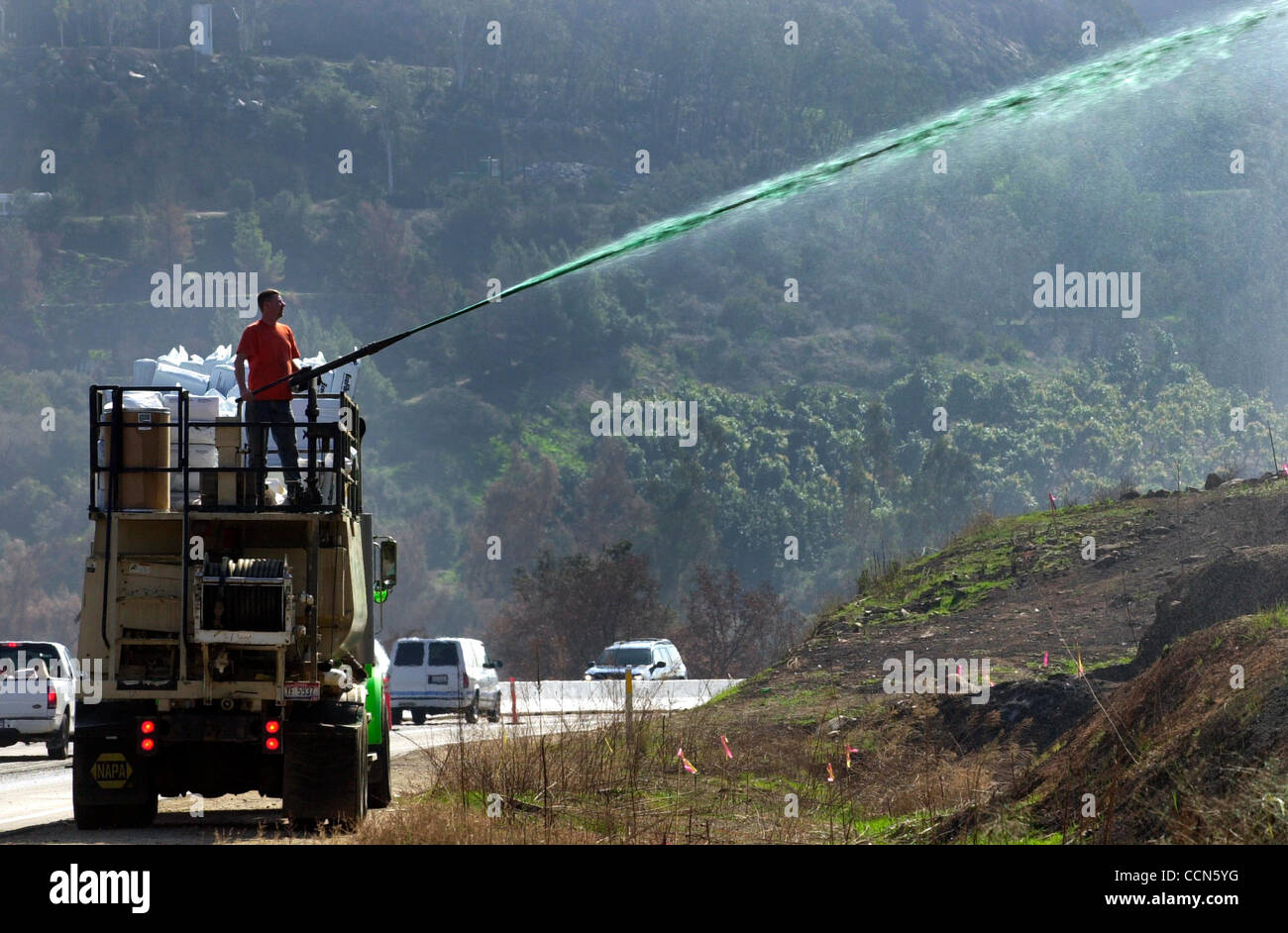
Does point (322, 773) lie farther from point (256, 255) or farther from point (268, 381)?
point (256, 255)

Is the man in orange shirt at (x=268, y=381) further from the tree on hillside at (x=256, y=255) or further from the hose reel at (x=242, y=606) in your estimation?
the tree on hillside at (x=256, y=255)

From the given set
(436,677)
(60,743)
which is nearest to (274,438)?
(60,743)

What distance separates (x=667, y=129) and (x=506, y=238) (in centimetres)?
3395

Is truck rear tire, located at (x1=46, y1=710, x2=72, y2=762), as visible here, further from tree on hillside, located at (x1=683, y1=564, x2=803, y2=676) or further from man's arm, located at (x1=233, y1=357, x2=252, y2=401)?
tree on hillside, located at (x1=683, y1=564, x2=803, y2=676)

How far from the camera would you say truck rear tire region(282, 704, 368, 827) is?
12.1 meters

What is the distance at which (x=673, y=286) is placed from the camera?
513ft

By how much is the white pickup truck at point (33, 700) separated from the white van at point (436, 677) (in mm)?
9752

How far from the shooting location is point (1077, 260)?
14375 centimetres

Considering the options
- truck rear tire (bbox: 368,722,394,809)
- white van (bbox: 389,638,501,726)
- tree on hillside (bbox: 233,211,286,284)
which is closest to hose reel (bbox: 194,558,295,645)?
truck rear tire (bbox: 368,722,394,809)

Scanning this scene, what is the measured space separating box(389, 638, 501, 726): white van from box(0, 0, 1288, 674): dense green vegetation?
3521cm

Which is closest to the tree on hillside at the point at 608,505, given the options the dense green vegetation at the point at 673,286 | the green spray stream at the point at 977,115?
the dense green vegetation at the point at 673,286

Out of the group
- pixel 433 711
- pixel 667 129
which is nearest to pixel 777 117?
pixel 667 129

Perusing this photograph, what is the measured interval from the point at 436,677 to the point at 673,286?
125426 mm
